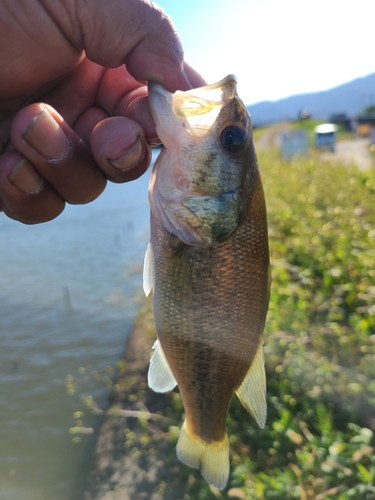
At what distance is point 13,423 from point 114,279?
406 centimetres

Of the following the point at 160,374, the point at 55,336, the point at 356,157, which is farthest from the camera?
the point at 356,157

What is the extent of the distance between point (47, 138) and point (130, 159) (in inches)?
14.9

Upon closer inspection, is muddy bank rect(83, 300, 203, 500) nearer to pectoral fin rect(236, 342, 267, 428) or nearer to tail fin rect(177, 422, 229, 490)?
tail fin rect(177, 422, 229, 490)

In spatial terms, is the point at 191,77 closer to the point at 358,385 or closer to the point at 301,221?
the point at 358,385

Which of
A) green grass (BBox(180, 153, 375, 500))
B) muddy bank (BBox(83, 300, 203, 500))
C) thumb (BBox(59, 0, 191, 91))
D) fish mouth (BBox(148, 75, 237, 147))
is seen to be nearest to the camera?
fish mouth (BBox(148, 75, 237, 147))

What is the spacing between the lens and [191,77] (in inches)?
79.8

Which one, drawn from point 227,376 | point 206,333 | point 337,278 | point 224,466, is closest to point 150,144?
point 206,333

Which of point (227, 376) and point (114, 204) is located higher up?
point (227, 376)

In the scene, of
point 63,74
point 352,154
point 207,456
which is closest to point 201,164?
point 63,74

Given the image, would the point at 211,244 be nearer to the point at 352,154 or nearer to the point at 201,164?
the point at 201,164

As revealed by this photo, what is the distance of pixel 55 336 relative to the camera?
6.79 metres

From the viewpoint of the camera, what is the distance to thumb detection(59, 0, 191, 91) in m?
1.84

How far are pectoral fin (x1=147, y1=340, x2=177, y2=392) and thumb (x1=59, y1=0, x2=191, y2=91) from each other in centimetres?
123

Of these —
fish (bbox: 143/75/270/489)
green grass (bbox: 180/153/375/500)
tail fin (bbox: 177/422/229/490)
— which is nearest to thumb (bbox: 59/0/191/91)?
fish (bbox: 143/75/270/489)
